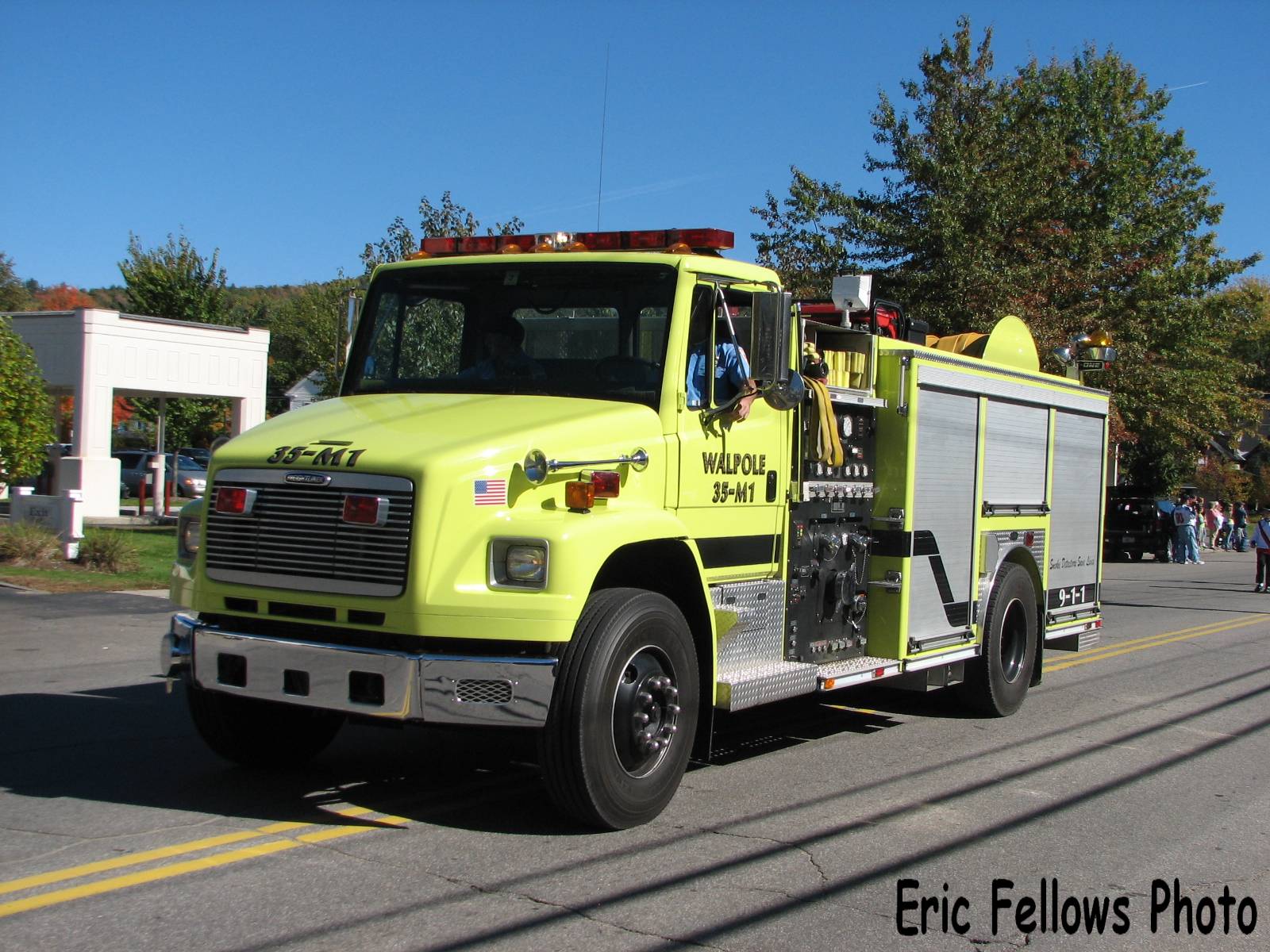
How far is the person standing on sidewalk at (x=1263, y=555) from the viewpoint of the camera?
23969mm

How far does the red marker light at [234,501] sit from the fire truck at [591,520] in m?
0.02

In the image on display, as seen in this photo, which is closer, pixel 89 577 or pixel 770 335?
pixel 770 335

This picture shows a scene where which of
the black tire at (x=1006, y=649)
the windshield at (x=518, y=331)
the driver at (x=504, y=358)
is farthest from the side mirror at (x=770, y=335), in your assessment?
the black tire at (x=1006, y=649)

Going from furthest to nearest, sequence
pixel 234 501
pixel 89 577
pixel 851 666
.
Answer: pixel 89 577 → pixel 851 666 → pixel 234 501

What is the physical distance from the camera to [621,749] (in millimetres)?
5738

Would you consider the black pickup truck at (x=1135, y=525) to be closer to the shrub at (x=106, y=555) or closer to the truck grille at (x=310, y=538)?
the shrub at (x=106, y=555)

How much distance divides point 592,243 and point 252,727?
3188 mm

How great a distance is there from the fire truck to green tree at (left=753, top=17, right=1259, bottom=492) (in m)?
12.3

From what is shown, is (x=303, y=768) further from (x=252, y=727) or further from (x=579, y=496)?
(x=579, y=496)

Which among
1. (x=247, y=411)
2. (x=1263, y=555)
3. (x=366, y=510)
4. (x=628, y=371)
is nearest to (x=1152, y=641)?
(x=628, y=371)

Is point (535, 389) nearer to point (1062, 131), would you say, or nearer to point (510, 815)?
point (510, 815)

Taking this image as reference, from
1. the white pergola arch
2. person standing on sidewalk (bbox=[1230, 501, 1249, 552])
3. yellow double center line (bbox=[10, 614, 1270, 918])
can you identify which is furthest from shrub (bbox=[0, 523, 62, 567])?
person standing on sidewalk (bbox=[1230, 501, 1249, 552])

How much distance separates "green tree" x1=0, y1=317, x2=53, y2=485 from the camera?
16672 millimetres

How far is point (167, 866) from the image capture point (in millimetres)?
5059
